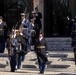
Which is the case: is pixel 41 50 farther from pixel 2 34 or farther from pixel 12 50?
pixel 2 34

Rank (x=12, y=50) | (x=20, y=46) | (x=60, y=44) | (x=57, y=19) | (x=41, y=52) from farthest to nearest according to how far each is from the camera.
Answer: (x=57, y=19)
(x=60, y=44)
(x=20, y=46)
(x=12, y=50)
(x=41, y=52)

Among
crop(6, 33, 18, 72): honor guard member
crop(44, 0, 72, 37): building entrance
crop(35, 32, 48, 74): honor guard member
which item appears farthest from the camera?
crop(44, 0, 72, 37): building entrance

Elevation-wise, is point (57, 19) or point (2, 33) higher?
point (57, 19)

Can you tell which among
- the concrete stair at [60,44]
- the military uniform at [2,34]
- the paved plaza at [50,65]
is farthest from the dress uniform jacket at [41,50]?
the concrete stair at [60,44]

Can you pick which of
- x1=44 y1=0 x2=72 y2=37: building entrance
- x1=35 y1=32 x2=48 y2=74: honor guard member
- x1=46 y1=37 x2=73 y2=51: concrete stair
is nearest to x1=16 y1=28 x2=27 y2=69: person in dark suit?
x1=35 y1=32 x2=48 y2=74: honor guard member

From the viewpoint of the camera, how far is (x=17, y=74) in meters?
15.3

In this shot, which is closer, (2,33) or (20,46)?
(20,46)

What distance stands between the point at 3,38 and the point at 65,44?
3.74 metres

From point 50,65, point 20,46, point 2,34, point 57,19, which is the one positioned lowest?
point 50,65

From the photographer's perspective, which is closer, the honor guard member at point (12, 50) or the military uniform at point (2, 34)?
the honor guard member at point (12, 50)

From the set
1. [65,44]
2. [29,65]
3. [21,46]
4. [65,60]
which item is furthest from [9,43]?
[65,44]

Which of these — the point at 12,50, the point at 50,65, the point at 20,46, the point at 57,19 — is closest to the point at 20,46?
the point at 20,46

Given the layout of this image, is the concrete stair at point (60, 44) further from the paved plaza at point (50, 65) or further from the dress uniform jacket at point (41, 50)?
the dress uniform jacket at point (41, 50)

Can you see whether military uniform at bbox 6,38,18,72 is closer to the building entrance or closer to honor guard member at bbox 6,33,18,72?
honor guard member at bbox 6,33,18,72
